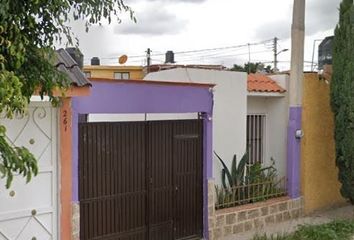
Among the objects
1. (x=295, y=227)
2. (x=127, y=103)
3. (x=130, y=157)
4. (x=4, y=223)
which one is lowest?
(x=295, y=227)

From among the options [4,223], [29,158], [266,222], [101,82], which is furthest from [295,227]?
[29,158]

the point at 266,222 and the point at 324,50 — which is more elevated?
the point at 324,50

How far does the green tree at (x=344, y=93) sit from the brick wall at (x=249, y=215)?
1.16 meters

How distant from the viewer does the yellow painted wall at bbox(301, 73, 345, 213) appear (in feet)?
33.1

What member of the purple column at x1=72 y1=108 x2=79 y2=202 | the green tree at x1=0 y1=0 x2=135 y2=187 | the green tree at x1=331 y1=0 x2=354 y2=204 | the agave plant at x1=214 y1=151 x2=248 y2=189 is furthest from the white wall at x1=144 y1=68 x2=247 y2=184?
the green tree at x1=0 y1=0 x2=135 y2=187

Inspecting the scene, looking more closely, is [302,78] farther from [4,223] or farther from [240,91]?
[4,223]

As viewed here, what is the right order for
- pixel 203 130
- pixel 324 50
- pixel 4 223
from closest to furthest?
1. pixel 4 223
2. pixel 203 130
3. pixel 324 50

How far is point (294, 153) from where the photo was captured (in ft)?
32.3

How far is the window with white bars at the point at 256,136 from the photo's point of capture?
1080 cm

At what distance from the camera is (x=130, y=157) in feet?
22.7

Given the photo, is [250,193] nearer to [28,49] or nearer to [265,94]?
[265,94]

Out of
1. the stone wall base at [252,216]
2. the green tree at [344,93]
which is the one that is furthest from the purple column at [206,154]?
the green tree at [344,93]

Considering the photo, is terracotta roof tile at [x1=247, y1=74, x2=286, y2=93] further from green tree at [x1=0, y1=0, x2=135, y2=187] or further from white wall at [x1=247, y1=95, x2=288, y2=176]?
green tree at [x1=0, y1=0, x2=135, y2=187]

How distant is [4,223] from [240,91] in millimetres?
5528
